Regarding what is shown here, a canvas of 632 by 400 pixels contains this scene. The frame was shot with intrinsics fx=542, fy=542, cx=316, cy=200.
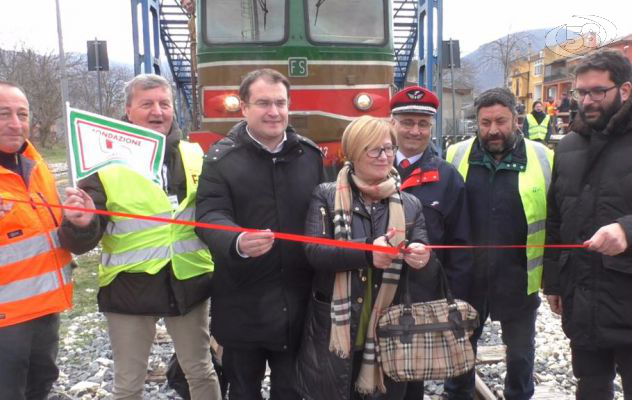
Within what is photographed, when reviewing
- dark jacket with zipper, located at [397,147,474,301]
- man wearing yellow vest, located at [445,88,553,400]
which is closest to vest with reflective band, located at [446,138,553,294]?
man wearing yellow vest, located at [445,88,553,400]

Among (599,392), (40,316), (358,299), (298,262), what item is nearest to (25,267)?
(40,316)

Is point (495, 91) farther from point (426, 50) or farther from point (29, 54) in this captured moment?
point (29, 54)

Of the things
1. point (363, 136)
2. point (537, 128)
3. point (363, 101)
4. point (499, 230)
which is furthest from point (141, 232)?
point (537, 128)

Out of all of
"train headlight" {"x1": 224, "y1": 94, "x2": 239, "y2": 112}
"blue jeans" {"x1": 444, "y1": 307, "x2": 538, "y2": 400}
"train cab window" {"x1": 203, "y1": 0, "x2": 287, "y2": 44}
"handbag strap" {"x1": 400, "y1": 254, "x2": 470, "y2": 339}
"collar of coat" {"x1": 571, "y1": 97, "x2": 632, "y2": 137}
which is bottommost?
"blue jeans" {"x1": 444, "y1": 307, "x2": 538, "y2": 400}

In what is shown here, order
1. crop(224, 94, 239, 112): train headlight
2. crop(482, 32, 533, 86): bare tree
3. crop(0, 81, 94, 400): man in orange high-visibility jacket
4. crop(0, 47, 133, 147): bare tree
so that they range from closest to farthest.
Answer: crop(0, 81, 94, 400): man in orange high-visibility jacket
crop(224, 94, 239, 112): train headlight
crop(482, 32, 533, 86): bare tree
crop(0, 47, 133, 147): bare tree

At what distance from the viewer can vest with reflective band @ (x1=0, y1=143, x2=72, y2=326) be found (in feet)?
8.36

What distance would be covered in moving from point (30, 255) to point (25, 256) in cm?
2

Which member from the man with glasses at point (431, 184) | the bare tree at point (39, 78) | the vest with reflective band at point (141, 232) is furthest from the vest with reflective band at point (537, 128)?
the bare tree at point (39, 78)

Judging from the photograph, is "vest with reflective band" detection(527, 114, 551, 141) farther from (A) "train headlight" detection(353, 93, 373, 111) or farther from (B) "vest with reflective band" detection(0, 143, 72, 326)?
(B) "vest with reflective band" detection(0, 143, 72, 326)

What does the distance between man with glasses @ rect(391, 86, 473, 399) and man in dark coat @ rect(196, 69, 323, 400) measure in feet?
2.15

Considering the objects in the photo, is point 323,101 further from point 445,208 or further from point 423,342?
point 423,342

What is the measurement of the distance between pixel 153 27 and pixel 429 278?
767 cm

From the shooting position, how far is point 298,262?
2.71 meters

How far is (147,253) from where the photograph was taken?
2723 mm
